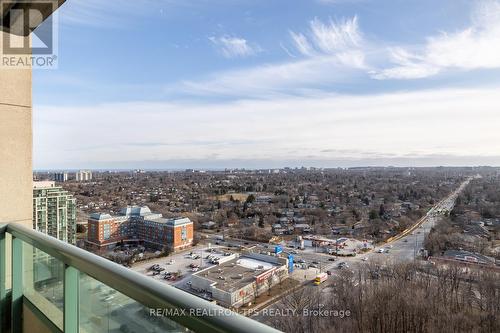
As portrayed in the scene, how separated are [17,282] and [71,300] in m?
0.64

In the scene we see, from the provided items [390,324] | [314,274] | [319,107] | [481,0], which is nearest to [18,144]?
[390,324]

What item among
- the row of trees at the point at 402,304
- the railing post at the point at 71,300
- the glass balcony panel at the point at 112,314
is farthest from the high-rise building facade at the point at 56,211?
the row of trees at the point at 402,304

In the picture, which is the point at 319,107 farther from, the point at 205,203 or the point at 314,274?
the point at 205,203

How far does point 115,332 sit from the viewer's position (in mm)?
821

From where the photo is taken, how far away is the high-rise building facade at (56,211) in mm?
2429

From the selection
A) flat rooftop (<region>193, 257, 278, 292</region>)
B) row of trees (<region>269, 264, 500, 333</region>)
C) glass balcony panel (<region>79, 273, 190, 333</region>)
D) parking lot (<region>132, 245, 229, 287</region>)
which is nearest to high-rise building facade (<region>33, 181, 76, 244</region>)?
parking lot (<region>132, 245, 229, 287</region>)

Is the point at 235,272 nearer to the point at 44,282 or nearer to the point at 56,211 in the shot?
the point at 56,211

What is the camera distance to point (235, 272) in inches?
197

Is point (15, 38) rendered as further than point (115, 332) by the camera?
Yes

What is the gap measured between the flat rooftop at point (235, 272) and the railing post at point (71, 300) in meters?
2.79

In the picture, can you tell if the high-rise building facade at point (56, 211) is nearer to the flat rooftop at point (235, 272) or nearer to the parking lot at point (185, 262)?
the parking lot at point (185, 262)

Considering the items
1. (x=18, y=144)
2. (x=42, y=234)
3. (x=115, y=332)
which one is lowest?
(x=115, y=332)

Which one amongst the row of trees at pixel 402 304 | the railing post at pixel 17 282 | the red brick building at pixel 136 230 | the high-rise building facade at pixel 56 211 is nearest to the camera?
the railing post at pixel 17 282

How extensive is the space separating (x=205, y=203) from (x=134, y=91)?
23.4ft
